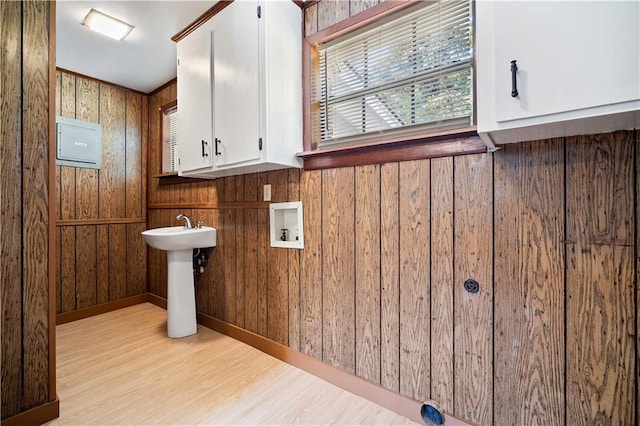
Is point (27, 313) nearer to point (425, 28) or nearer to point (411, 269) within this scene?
point (411, 269)

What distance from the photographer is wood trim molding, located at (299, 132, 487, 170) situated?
1.33 m

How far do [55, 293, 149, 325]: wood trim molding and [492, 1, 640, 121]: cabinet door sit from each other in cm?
368

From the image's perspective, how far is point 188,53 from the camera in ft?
7.40

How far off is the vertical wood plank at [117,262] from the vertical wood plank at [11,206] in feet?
6.14

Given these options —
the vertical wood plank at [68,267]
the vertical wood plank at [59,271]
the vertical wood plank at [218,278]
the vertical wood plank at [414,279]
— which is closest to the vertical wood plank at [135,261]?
the vertical wood plank at [68,267]

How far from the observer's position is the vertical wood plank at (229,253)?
239 centimetres

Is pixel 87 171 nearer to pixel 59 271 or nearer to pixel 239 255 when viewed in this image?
pixel 59 271

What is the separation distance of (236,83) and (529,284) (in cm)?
192

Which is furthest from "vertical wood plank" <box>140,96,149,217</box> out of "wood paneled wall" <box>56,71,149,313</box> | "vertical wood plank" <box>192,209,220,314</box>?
"vertical wood plank" <box>192,209,220,314</box>

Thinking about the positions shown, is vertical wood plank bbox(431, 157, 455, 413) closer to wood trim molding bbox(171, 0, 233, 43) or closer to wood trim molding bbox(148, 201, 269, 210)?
wood trim molding bbox(148, 201, 269, 210)

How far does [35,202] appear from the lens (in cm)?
147

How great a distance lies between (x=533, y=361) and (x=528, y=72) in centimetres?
110

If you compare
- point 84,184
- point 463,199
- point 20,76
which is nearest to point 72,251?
point 84,184

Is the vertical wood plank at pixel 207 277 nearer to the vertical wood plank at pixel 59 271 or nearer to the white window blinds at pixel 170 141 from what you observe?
the white window blinds at pixel 170 141
